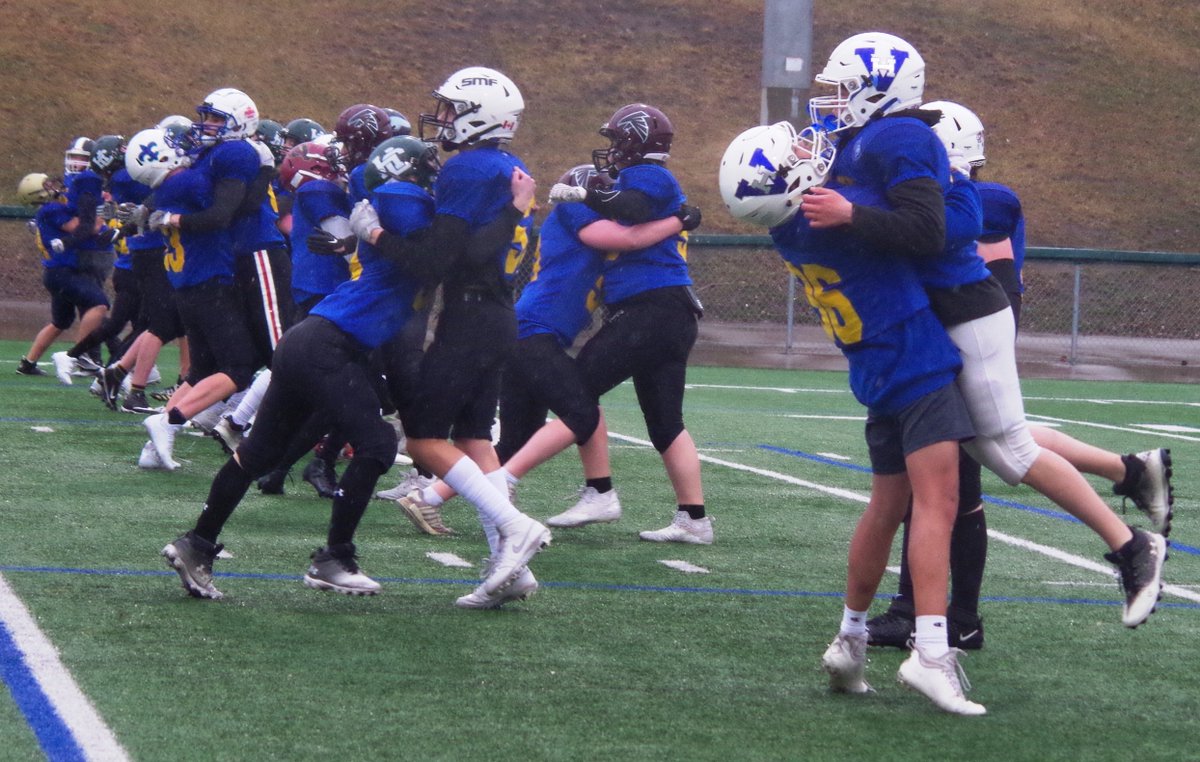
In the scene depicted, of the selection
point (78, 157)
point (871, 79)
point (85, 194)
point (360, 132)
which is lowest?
point (85, 194)

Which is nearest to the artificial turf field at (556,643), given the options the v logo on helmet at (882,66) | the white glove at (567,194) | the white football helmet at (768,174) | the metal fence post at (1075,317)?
the white football helmet at (768,174)

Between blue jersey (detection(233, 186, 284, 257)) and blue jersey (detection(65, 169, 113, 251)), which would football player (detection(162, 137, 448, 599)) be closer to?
blue jersey (detection(233, 186, 284, 257))

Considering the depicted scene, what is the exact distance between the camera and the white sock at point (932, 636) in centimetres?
441

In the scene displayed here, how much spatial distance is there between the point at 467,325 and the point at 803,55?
1677 cm

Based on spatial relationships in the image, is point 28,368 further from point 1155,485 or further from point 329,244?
point 1155,485

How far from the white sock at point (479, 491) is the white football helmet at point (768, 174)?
1565 millimetres

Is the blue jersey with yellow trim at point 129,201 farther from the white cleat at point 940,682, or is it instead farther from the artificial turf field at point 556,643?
the white cleat at point 940,682

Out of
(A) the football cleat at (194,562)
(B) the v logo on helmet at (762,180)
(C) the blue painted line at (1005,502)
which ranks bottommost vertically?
(C) the blue painted line at (1005,502)

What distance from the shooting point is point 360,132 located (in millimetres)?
6891

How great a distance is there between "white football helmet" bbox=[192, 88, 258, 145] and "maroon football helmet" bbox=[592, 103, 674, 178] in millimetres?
2447

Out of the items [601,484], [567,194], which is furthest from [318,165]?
[601,484]

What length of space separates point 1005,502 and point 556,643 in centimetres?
433

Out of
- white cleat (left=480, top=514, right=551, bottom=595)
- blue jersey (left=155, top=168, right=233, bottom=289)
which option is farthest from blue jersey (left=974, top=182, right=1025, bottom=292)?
blue jersey (left=155, top=168, right=233, bottom=289)

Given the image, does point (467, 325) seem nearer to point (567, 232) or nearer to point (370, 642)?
point (370, 642)
